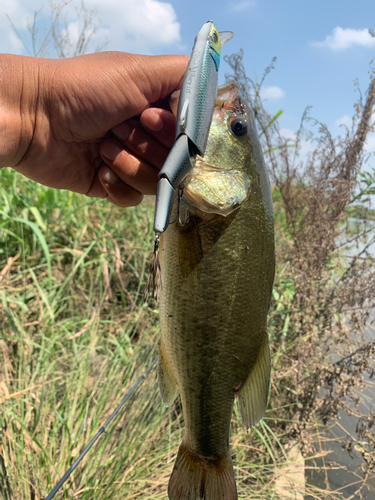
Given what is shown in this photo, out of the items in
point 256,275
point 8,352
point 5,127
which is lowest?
point 8,352

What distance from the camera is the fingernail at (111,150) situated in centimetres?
173

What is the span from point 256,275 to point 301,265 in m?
2.12

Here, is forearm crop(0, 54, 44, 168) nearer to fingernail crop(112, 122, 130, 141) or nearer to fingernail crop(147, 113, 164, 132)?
fingernail crop(112, 122, 130, 141)

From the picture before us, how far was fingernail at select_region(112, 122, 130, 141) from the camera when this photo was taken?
5.59ft

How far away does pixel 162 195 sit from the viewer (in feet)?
2.80

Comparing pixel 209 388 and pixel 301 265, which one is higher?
pixel 301 265

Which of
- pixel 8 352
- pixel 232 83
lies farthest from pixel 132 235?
pixel 232 83

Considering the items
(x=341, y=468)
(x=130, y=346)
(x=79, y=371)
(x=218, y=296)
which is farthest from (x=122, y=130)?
(x=341, y=468)

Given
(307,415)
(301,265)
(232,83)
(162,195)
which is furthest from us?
(301,265)

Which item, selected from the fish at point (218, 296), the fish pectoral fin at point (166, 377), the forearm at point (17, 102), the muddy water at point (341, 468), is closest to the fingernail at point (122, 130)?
the forearm at point (17, 102)

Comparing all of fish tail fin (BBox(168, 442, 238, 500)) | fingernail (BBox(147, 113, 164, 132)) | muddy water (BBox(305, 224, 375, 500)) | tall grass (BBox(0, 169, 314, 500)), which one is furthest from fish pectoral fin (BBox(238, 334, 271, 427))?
muddy water (BBox(305, 224, 375, 500))

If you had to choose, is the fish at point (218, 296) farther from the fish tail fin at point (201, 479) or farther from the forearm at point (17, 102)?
the forearm at point (17, 102)

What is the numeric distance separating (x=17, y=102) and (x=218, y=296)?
1.30 metres

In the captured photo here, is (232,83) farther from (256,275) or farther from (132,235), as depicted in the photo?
(132,235)
